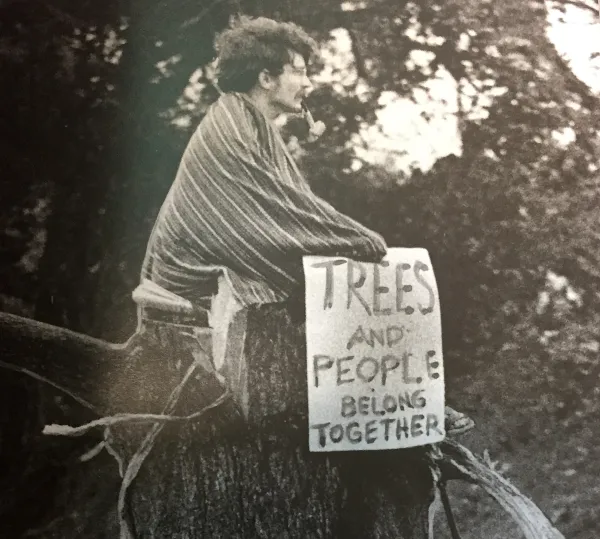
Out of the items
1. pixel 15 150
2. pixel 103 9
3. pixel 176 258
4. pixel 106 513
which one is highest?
pixel 103 9

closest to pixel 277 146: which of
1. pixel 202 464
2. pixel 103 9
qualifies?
pixel 103 9

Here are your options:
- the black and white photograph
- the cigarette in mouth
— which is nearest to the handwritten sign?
the black and white photograph

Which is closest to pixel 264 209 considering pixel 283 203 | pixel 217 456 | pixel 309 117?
pixel 283 203

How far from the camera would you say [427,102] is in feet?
3.15

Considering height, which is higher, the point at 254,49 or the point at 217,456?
the point at 254,49

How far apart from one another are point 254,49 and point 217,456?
591 millimetres

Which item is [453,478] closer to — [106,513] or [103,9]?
[106,513]

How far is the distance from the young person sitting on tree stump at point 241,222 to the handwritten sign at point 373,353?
3 cm

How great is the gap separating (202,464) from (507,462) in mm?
432

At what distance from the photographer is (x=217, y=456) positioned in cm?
82

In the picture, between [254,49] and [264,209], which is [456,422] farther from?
[254,49]

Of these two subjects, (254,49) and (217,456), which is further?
(254,49)

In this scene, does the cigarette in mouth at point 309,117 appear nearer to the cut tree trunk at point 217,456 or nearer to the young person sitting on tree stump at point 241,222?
the young person sitting on tree stump at point 241,222

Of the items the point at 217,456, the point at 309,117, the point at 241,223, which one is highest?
the point at 309,117
